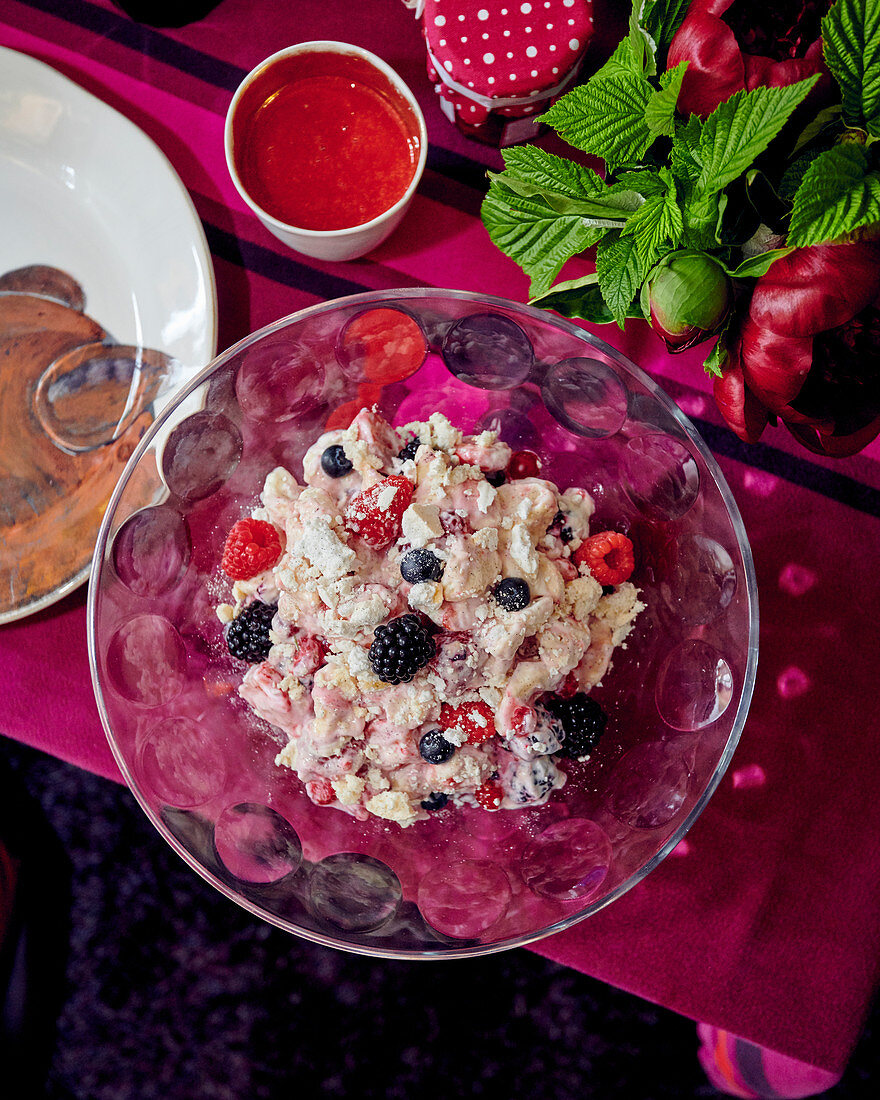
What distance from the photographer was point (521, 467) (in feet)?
3.76

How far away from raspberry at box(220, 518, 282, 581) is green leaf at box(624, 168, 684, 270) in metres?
0.57

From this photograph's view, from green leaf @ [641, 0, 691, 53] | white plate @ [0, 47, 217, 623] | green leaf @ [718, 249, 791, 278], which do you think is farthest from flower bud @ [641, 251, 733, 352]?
white plate @ [0, 47, 217, 623]

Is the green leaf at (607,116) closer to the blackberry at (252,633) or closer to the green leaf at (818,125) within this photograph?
the green leaf at (818,125)

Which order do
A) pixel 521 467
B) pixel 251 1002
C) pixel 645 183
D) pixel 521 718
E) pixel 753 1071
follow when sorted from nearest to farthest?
pixel 645 183 → pixel 521 718 → pixel 521 467 → pixel 753 1071 → pixel 251 1002

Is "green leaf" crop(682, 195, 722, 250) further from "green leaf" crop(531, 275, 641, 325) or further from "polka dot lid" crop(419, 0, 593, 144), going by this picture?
"polka dot lid" crop(419, 0, 593, 144)

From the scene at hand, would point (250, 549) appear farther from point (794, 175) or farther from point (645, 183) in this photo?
point (794, 175)

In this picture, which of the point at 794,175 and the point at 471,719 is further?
the point at 471,719

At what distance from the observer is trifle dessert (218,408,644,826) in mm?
983

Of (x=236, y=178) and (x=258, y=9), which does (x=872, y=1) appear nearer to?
(x=236, y=178)

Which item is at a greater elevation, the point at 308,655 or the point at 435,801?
the point at 308,655

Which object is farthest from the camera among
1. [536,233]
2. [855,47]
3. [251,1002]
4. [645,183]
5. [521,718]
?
[251,1002]

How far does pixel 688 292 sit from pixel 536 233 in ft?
0.71

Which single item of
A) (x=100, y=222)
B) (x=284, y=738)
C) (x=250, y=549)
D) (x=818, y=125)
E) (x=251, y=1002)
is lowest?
(x=251, y=1002)

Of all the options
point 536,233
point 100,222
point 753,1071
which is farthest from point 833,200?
point 753,1071
